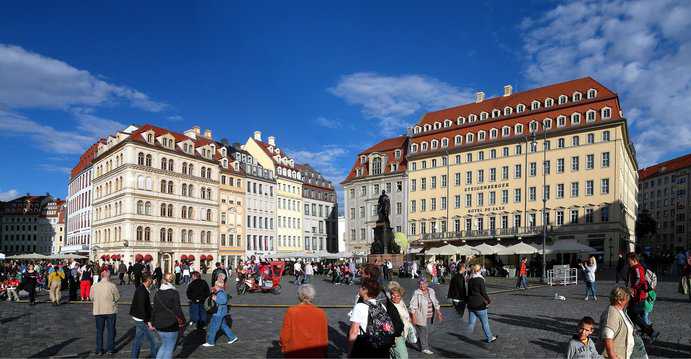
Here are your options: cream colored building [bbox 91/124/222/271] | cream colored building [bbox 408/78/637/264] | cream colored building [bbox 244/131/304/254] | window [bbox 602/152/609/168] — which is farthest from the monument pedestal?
cream colored building [bbox 244/131/304/254]

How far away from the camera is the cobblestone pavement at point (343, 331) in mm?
11266

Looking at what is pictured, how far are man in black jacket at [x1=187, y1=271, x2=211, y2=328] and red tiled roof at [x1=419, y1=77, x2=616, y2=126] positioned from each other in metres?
53.5

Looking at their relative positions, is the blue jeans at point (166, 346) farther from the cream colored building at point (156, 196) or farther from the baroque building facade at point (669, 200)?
the baroque building facade at point (669, 200)

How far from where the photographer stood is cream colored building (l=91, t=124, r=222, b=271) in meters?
59.3

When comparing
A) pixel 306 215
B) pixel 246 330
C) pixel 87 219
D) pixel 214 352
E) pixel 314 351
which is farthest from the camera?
pixel 306 215

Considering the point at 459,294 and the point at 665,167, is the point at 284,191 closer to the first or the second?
the point at 459,294

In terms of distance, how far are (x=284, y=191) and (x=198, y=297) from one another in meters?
69.5

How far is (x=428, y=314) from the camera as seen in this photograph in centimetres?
1041

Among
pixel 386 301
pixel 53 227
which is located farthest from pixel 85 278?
pixel 53 227

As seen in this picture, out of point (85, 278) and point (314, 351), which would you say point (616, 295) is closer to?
point (314, 351)

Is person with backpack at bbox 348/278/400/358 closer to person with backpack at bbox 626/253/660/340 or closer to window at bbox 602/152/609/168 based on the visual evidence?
person with backpack at bbox 626/253/660/340

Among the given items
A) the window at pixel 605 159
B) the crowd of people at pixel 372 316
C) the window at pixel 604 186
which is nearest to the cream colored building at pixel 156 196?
the window at pixel 604 186

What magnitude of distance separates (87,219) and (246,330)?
2554 inches

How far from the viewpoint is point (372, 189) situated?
252 ft
